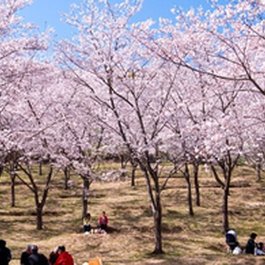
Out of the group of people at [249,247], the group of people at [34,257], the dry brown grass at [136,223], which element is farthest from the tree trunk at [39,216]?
the group of people at [34,257]

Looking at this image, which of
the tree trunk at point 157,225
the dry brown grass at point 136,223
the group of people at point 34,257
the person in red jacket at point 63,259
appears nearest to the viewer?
the group of people at point 34,257

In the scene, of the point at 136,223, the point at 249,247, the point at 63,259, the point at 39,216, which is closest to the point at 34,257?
the point at 63,259

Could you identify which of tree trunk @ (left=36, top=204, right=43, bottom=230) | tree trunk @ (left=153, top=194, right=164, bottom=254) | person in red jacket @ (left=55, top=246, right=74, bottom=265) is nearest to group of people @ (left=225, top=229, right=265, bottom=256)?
tree trunk @ (left=153, top=194, right=164, bottom=254)

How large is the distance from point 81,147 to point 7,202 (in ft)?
38.5

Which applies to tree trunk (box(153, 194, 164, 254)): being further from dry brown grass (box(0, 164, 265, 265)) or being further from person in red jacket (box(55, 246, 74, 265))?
person in red jacket (box(55, 246, 74, 265))

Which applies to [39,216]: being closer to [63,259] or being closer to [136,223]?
[136,223]

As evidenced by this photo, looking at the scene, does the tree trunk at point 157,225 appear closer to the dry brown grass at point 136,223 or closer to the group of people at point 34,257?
the dry brown grass at point 136,223

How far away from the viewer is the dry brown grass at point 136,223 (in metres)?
17.8

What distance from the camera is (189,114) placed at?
66.4 ft

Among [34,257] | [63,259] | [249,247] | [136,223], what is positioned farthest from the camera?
[136,223]

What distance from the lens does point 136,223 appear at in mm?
24391

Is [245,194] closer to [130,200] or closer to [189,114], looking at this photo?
[130,200]

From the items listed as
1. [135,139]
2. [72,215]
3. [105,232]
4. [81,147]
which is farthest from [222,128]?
[72,215]

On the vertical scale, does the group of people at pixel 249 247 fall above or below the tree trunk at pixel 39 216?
below
